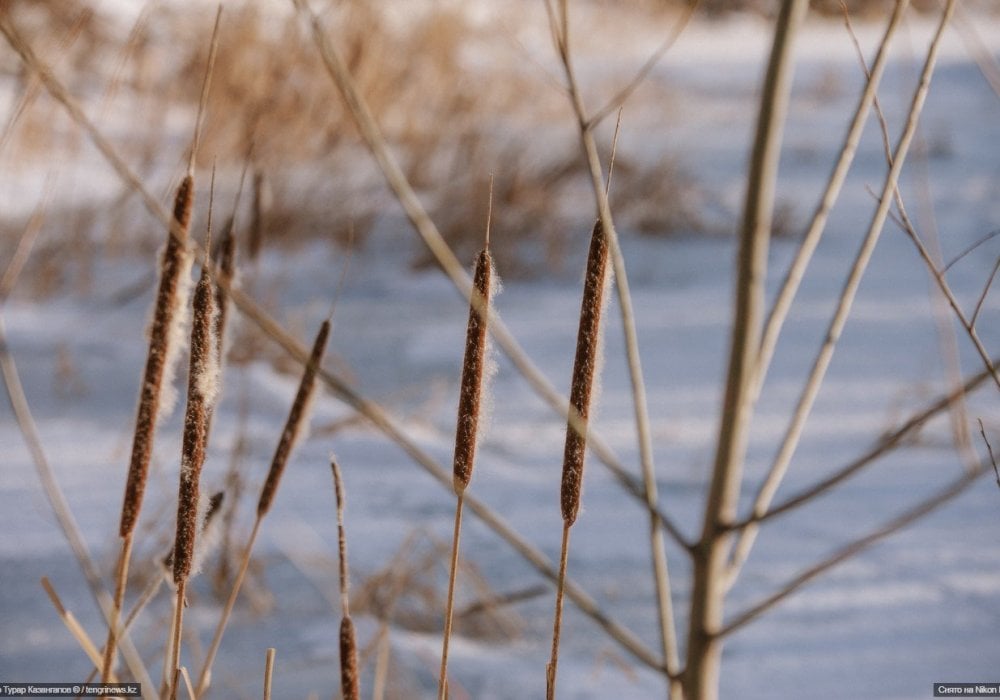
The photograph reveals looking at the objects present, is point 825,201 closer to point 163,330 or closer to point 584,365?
point 584,365

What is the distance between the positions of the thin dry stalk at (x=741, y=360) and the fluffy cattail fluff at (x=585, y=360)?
0.09 metres

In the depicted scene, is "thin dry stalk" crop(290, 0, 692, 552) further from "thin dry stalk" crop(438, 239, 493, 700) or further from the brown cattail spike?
the brown cattail spike

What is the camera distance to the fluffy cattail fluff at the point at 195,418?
57 cm

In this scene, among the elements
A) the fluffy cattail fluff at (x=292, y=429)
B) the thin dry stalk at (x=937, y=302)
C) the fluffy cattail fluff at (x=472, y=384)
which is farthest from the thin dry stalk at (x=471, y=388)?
the thin dry stalk at (x=937, y=302)

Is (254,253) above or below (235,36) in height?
below

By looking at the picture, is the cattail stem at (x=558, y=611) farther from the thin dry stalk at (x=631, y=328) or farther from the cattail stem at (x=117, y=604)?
the cattail stem at (x=117, y=604)

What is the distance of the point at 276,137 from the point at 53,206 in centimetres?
79

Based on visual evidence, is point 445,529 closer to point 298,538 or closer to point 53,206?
point 298,538

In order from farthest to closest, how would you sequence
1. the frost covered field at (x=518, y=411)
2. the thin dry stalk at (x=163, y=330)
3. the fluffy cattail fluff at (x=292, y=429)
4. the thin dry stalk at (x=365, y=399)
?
the frost covered field at (x=518, y=411), the fluffy cattail fluff at (x=292, y=429), the thin dry stalk at (x=163, y=330), the thin dry stalk at (x=365, y=399)

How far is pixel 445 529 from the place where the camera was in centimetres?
174

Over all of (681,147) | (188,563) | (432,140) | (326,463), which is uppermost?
(681,147)

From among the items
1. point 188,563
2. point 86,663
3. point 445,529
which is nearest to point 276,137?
point 445,529

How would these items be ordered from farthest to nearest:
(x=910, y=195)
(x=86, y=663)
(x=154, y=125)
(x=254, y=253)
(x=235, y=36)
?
1. (x=910, y=195)
2. (x=154, y=125)
3. (x=235, y=36)
4. (x=86, y=663)
5. (x=254, y=253)

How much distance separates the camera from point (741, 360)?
49 cm
